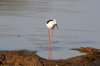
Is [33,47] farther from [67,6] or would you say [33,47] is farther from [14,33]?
[67,6]

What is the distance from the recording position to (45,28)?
1458cm

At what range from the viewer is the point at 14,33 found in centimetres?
1362

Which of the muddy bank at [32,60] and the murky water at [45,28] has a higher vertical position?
the murky water at [45,28]

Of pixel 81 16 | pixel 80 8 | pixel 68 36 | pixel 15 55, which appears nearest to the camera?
pixel 15 55

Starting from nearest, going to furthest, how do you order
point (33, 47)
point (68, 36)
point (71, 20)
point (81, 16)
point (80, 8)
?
1. point (33, 47)
2. point (68, 36)
3. point (71, 20)
4. point (81, 16)
5. point (80, 8)

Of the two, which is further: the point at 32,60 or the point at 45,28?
the point at 45,28

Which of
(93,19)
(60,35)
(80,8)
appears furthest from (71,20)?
(80,8)

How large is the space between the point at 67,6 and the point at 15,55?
431 inches

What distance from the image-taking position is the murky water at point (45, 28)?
39.8 ft

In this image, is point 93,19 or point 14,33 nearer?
point 14,33

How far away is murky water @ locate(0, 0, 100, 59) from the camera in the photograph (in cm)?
1212

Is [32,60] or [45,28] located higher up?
[45,28]

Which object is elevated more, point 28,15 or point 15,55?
point 28,15

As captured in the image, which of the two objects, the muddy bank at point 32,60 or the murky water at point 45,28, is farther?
the murky water at point 45,28
